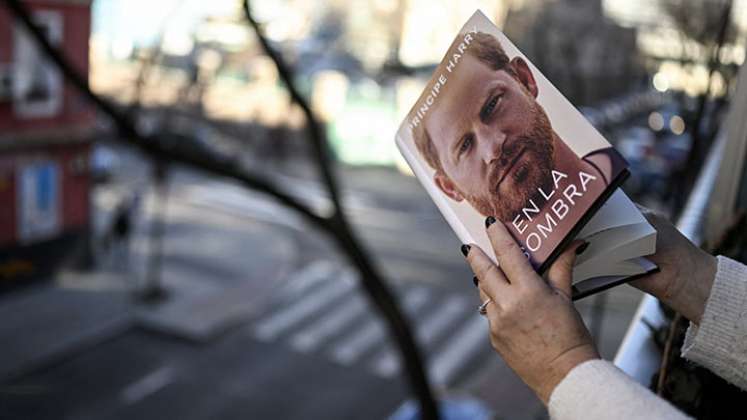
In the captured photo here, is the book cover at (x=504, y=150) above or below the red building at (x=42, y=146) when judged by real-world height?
above

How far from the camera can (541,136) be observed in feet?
5.49

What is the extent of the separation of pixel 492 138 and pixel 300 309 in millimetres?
17034

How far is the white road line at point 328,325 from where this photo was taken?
16594 mm

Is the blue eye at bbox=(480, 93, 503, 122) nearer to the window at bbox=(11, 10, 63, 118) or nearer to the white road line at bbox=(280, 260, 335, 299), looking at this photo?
the window at bbox=(11, 10, 63, 118)

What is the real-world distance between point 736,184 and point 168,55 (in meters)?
35.9

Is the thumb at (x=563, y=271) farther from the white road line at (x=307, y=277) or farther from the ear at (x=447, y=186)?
the white road line at (x=307, y=277)

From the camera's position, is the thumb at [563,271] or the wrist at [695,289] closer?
the thumb at [563,271]

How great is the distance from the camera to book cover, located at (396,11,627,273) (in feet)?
5.23

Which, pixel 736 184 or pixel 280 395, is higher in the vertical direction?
pixel 736 184

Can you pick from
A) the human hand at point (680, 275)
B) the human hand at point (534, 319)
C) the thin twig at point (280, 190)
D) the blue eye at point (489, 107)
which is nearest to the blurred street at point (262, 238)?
the thin twig at point (280, 190)

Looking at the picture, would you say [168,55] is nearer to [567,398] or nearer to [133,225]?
[133,225]

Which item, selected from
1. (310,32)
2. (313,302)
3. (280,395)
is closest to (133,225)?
(313,302)

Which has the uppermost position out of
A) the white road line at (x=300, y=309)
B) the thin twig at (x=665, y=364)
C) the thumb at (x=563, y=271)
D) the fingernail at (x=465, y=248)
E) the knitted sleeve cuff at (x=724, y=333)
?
the thumb at (x=563, y=271)

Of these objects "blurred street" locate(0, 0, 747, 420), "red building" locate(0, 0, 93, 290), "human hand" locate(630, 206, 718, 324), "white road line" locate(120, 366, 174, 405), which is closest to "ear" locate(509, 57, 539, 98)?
"human hand" locate(630, 206, 718, 324)
